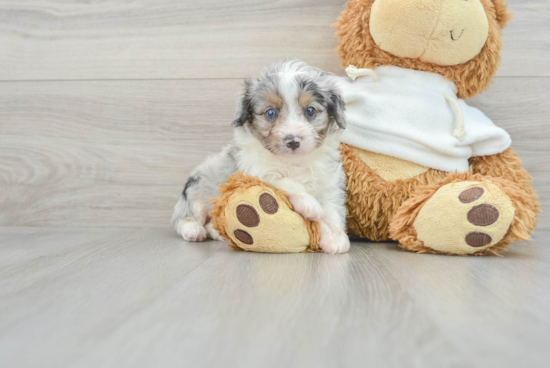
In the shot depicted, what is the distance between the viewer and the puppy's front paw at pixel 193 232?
5.93 feet

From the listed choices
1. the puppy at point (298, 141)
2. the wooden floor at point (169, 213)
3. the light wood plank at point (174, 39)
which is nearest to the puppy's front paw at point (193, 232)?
the wooden floor at point (169, 213)

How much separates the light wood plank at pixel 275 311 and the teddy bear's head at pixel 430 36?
0.72m

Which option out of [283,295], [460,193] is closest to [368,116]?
[460,193]

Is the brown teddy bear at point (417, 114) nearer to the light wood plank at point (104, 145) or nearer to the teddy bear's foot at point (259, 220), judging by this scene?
the teddy bear's foot at point (259, 220)

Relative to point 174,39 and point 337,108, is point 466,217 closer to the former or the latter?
point 337,108

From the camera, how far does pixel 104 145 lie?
2.19m

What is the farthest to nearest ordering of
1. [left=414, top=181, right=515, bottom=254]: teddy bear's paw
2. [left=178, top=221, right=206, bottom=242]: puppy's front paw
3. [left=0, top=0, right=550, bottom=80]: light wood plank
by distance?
[left=0, top=0, right=550, bottom=80]: light wood plank
[left=178, top=221, right=206, bottom=242]: puppy's front paw
[left=414, top=181, right=515, bottom=254]: teddy bear's paw

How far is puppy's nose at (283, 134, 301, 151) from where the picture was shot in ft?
4.74

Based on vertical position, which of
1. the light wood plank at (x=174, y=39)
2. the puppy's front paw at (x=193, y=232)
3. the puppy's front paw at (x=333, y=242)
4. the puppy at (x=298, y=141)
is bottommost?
the puppy's front paw at (x=193, y=232)

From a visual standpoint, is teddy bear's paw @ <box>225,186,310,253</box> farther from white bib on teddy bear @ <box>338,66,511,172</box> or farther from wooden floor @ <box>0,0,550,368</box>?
white bib on teddy bear @ <box>338,66,511,172</box>

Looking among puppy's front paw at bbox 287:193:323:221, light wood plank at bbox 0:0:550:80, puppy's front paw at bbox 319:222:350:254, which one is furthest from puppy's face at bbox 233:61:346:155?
light wood plank at bbox 0:0:550:80

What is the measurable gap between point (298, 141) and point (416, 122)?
1.63 feet

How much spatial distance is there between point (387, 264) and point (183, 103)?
1263 mm

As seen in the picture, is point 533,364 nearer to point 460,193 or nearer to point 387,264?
point 387,264
